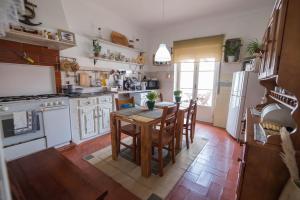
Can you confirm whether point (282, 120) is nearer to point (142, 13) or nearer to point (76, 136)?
point (76, 136)

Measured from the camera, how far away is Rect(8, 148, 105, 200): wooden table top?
2.75 feet

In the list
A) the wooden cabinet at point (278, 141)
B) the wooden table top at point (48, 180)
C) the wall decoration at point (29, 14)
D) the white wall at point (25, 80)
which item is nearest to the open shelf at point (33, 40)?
the wall decoration at point (29, 14)

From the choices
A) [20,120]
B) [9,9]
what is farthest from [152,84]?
[9,9]

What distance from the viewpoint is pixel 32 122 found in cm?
200

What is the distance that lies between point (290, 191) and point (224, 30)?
11.5 ft

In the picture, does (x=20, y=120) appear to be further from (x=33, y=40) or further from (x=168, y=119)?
(x=168, y=119)

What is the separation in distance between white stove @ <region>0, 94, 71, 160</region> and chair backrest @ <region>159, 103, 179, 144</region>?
1.70m

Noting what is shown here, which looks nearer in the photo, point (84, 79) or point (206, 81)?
point (84, 79)

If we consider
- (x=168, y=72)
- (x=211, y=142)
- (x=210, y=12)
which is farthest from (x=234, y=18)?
(x=211, y=142)

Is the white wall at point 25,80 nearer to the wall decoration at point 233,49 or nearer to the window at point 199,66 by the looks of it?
the window at point 199,66

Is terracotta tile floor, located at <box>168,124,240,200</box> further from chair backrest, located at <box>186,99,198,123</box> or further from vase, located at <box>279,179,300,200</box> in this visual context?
vase, located at <box>279,179,300,200</box>

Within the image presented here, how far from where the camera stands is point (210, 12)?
3.28m

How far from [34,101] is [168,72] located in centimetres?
337

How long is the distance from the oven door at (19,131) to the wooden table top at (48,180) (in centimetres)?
102
